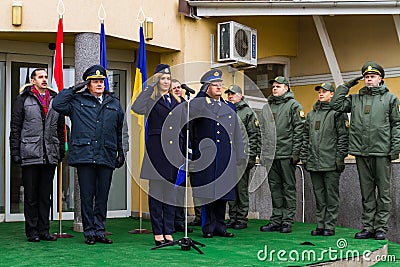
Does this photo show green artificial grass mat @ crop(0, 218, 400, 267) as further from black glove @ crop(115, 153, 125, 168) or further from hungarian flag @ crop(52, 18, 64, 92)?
hungarian flag @ crop(52, 18, 64, 92)

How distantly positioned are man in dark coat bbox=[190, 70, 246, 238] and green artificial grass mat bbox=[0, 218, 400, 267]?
10.9 inches

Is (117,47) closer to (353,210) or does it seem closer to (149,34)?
(149,34)

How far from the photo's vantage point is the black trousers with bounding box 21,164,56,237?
7.13 m

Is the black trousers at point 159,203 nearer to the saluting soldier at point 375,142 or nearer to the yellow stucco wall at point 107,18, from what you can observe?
the saluting soldier at point 375,142

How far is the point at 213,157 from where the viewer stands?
297 inches

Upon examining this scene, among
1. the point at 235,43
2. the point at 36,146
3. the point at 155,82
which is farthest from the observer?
the point at 235,43

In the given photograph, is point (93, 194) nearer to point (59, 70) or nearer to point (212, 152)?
point (212, 152)

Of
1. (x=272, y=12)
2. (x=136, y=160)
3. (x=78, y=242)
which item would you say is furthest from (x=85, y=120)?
(x=272, y=12)

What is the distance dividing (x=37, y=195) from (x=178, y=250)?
162cm

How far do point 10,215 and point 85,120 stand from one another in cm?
319

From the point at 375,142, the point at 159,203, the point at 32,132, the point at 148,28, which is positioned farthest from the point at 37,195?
the point at 375,142

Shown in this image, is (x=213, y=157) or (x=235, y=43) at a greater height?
(x=235, y=43)

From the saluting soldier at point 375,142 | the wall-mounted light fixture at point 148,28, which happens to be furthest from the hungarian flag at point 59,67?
the saluting soldier at point 375,142

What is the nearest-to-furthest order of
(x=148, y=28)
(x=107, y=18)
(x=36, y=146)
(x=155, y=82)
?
(x=155, y=82) < (x=36, y=146) < (x=107, y=18) < (x=148, y=28)
